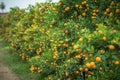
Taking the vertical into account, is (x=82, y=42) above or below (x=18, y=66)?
above

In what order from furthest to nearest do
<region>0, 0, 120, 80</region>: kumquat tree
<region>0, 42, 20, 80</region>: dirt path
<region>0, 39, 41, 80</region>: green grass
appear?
<region>0, 39, 41, 80</region>: green grass, <region>0, 42, 20, 80</region>: dirt path, <region>0, 0, 120, 80</region>: kumquat tree

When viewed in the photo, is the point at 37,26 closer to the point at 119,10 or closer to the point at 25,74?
the point at 25,74

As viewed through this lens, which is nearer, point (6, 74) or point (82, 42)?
point (82, 42)

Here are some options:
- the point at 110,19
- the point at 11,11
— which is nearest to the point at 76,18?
the point at 110,19

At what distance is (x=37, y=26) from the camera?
11.2 meters

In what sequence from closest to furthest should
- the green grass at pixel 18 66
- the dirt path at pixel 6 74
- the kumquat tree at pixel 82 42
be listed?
the kumquat tree at pixel 82 42, the dirt path at pixel 6 74, the green grass at pixel 18 66

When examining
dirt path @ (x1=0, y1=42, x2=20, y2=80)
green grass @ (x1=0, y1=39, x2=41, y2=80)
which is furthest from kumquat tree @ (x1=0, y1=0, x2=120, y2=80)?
dirt path @ (x1=0, y1=42, x2=20, y2=80)

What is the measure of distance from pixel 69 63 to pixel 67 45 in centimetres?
56

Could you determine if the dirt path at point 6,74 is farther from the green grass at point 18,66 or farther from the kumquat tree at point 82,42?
the kumquat tree at point 82,42

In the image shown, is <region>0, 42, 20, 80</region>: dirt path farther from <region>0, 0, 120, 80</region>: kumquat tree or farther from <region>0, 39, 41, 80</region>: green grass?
<region>0, 0, 120, 80</region>: kumquat tree

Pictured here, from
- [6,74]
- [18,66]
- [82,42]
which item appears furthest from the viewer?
[18,66]

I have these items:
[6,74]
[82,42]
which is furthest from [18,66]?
[82,42]

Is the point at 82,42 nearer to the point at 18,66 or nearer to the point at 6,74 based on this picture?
the point at 6,74

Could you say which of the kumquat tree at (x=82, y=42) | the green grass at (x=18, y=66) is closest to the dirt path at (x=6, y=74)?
the green grass at (x=18, y=66)
